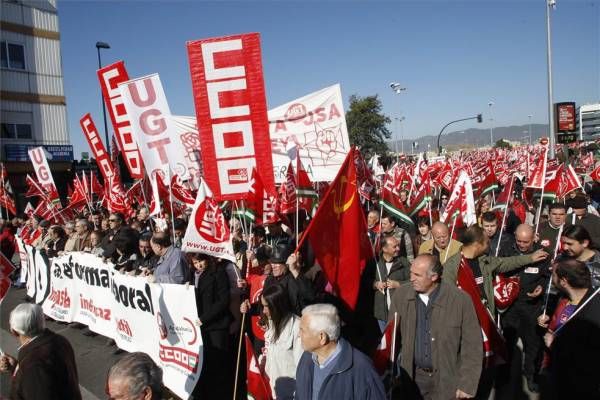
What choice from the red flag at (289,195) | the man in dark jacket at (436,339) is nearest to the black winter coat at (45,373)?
the man in dark jacket at (436,339)

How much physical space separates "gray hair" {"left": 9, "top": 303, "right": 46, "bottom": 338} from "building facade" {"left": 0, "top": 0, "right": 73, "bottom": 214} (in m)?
22.6

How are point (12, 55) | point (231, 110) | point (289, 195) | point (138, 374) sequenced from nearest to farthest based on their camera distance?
point (138, 374), point (231, 110), point (289, 195), point (12, 55)

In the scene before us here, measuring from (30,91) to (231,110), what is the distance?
23.2 meters

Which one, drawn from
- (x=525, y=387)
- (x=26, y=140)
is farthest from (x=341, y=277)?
(x=26, y=140)

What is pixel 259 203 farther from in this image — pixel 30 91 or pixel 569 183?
pixel 30 91

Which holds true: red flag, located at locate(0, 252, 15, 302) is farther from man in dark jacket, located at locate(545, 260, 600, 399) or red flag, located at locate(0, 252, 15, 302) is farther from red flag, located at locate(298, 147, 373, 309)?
man in dark jacket, located at locate(545, 260, 600, 399)

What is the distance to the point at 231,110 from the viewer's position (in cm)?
581

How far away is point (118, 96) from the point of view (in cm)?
843

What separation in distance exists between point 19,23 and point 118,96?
790 inches

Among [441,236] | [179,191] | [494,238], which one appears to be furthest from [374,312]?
[179,191]

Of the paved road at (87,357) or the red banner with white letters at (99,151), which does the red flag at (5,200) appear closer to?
the red banner with white letters at (99,151)

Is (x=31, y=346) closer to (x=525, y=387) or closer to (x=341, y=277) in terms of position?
(x=341, y=277)

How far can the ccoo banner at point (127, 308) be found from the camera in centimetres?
483

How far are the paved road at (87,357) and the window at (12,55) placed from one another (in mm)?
19848
